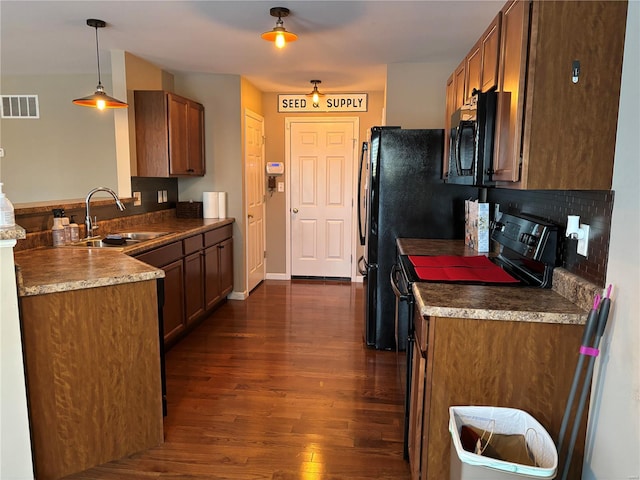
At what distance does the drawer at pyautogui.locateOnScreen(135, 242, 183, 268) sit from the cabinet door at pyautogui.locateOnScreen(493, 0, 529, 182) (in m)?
2.28

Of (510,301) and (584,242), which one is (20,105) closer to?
(510,301)

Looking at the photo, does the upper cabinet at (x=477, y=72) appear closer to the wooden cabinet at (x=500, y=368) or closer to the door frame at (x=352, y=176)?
the wooden cabinet at (x=500, y=368)

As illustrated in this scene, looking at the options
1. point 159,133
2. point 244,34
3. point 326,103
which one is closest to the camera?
point 244,34

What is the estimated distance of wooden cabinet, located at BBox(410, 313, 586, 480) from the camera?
5.27 feet

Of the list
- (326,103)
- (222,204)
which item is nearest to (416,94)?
(326,103)

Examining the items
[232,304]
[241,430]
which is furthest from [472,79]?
[232,304]

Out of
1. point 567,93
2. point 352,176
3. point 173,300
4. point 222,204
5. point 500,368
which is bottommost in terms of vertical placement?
point 173,300

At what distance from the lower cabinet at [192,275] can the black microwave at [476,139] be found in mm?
2137

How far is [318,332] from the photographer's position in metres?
3.92

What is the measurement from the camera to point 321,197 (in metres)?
5.80

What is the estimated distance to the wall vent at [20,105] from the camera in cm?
500

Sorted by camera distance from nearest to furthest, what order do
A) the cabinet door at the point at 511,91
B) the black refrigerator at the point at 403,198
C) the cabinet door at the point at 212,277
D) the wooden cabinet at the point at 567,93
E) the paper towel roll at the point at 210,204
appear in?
the wooden cabinet at the point at 567,93
the cabinet door at the point at 511,91
the black refrigerator at the point at 403,198
the cabinet door at the point at 212,277
the paper towel roll at the point at 210,204

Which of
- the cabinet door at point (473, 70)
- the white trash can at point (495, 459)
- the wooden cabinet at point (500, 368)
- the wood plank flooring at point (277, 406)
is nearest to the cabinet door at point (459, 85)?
the cabinet door at point (473, 70)

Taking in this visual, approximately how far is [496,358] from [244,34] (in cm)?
282
